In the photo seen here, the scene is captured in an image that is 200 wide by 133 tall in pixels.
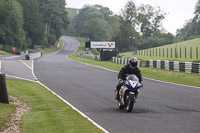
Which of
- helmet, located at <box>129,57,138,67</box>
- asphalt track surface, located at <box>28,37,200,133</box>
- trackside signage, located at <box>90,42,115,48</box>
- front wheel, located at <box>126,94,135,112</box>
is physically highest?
trackside signage, located at <box>90,42,115,48</box>

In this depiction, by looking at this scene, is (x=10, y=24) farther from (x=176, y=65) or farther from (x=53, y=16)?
(x=176, y=65)

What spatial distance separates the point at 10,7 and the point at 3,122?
98.3 m

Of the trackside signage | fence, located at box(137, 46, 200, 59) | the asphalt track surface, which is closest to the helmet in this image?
the asphalt track surface

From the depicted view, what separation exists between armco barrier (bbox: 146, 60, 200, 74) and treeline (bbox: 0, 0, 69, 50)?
58.2 metres

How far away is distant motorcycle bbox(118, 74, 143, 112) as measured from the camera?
11.8 metres

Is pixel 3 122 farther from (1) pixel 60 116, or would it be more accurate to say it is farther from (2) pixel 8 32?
(2) pixel 8 32

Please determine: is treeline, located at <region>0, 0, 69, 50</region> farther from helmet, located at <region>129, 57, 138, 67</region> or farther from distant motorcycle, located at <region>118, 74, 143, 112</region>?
distant motorcycle, located at <region>118, 74, 143, 112</region>

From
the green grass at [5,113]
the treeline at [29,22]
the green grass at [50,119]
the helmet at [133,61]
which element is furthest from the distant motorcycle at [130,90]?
the treeline at [29,22]

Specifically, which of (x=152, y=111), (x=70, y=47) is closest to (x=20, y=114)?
(x=152, y=111)

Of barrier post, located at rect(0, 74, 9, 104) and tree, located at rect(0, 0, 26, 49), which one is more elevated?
tree, located at rect(0, 0, 26, 49)

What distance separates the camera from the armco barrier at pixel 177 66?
103ft

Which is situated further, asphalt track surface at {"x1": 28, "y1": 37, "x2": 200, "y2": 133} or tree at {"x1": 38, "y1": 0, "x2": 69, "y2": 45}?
tree at {"x1": 38, "y1": 0, "x2": 69, "y2": 45}

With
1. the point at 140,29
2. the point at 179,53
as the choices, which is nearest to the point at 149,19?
the point at 140,29

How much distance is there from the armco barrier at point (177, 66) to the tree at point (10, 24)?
6880cm
